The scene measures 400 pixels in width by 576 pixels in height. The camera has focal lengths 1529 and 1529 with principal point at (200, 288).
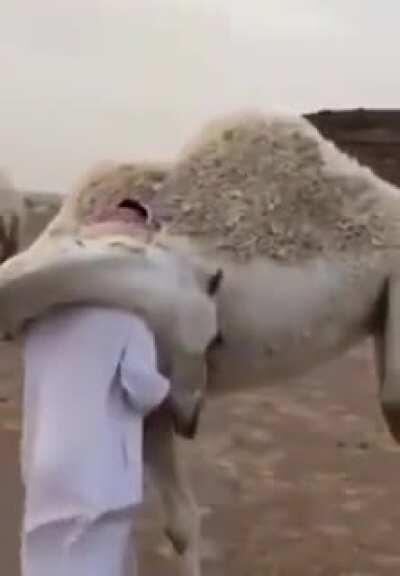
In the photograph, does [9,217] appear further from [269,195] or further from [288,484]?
[269,195]

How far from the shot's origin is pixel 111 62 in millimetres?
3230

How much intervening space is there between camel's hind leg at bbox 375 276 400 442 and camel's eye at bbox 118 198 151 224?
19 centimetres

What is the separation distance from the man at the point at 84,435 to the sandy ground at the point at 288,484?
0.21 m

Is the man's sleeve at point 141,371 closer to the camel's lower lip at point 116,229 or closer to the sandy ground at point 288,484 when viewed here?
the camel's lower lip at point 116,229

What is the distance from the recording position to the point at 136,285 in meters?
1.06

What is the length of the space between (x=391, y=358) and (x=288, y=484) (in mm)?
737

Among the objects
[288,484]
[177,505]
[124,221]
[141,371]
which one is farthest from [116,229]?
[288,484]

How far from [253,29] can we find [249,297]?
2.08 meters

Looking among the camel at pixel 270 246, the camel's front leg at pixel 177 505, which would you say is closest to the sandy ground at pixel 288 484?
the camel's front leg at pixel 177 505

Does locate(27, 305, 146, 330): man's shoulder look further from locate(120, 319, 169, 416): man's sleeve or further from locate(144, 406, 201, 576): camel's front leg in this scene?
locate(144, 406, 201, 576): camel's front leg

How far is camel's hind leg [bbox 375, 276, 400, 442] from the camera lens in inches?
44.0

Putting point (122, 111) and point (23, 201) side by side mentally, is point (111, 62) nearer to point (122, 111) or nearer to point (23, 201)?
point (122, 111)

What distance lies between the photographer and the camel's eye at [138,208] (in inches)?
45.6

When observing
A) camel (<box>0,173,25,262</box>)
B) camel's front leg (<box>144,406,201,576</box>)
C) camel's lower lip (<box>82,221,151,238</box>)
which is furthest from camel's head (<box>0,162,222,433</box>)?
camel (<box>0,173,25,262</box>)
